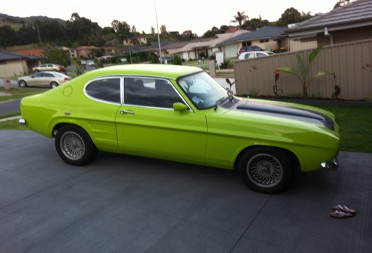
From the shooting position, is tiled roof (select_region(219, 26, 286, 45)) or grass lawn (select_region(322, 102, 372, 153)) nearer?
grass lawn (select_region(322, 102, 372, 153))

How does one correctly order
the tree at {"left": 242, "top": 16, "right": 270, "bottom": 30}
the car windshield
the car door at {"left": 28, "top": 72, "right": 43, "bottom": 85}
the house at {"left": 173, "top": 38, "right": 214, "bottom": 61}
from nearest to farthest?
1. the car windshield
2. the car door at {"left": 28, "top": 72, "right": 43, "bottom": 85}
3. the house at {"left": 173, "top": 38, "right": 214, "bottom": 61}
4. the tree at {"left": 242, "top": 16, "right": 270, "bottom": 30}

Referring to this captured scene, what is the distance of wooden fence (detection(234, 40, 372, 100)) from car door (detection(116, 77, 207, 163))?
6.68 m

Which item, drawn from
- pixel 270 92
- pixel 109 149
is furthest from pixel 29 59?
pixel 109 149

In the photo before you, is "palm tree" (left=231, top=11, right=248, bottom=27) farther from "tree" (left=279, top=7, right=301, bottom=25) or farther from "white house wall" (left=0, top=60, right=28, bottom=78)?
"white house wall" (left=0, top=60, right=28, bottom=78)

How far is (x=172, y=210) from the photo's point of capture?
13.8 ft

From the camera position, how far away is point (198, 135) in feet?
15.5

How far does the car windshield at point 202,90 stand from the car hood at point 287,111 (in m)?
0.33

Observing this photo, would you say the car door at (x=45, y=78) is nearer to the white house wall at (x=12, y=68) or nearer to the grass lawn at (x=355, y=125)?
the white house wall at (x=12, y=68)


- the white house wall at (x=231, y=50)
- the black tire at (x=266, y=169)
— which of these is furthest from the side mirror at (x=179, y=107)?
the white house wall at (x=231, y=50)

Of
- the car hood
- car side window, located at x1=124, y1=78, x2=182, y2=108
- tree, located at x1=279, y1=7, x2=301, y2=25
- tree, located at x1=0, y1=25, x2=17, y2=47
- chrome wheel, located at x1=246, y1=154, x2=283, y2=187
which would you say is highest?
tree, located at x1=0, y1=25, x2=17, y2=47

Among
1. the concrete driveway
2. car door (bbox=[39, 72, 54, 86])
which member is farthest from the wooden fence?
car door (bbox=[39, 72, 54, 86])

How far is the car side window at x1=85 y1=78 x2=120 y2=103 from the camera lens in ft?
17.6

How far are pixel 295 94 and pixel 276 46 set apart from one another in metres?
46.5

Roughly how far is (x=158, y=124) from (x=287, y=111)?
5.99 ft
